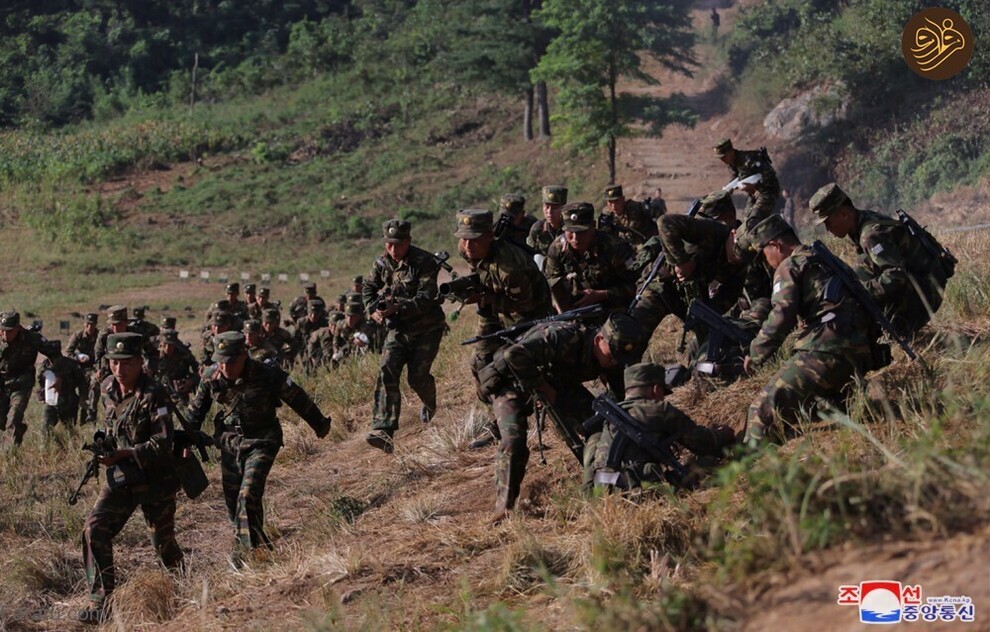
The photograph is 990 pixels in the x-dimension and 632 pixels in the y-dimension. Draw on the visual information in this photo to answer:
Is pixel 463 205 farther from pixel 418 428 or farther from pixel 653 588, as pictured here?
pixel 653 588

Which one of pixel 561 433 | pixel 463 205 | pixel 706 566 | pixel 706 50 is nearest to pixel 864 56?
pixel 463 205

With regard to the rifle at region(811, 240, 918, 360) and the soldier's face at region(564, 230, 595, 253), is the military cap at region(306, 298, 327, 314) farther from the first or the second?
the rifle at region(811, 240, 918, 360)

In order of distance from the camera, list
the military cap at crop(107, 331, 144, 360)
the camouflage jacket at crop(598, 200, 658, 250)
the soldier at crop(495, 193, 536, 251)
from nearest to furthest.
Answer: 1. the military cap at crop(107, 331, 144, 360)
2. the soldier at crop(495, 193, 536, 251)
3. the camouflage jacket at crop(598, 200, 658, 250)

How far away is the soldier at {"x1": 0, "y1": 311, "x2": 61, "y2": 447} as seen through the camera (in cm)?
1278

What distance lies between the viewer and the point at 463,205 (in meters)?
32.5

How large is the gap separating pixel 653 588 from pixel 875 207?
22.6m

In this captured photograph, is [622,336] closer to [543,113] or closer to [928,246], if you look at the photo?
[928,246]

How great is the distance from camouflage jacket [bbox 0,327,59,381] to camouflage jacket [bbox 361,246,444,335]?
5.45 m

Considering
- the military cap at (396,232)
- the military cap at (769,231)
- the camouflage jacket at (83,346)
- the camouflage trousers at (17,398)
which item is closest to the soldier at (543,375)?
the military cap at (769,231)

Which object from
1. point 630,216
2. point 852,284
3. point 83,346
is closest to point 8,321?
point 83,346

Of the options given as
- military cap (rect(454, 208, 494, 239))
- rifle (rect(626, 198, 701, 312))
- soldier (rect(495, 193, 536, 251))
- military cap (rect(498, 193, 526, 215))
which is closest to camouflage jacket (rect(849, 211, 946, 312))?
rifle (rect(626, 198, 701, 312))

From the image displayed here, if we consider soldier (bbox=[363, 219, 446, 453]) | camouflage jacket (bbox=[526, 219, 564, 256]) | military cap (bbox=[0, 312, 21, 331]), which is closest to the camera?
soldier (bbox=[363, 219, 446, 453])

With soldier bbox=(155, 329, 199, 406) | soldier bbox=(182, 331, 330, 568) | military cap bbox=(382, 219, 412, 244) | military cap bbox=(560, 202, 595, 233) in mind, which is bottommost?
soldier bbox=(155, 329, 199, 406)

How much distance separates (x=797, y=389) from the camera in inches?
241
